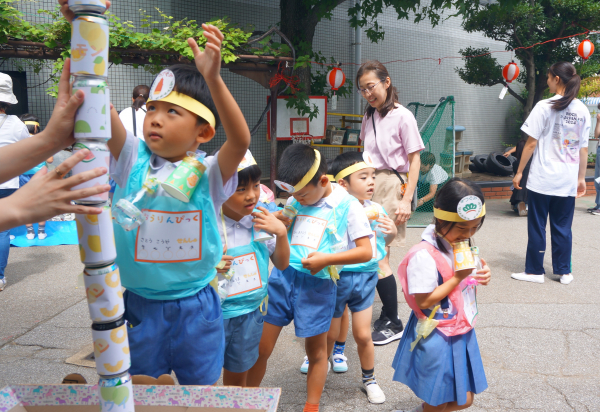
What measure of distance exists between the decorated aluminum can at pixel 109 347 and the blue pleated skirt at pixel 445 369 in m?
1.42

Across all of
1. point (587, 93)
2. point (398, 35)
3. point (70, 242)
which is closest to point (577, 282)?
point (70, 242)

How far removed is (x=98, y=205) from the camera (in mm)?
957

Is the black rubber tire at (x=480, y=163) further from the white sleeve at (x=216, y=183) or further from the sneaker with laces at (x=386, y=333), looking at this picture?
the white sleeve at (x=216, y=183)

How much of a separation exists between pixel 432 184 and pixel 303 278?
4.68 m

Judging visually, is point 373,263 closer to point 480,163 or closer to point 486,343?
point 486,343

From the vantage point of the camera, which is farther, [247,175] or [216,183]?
[247,175]

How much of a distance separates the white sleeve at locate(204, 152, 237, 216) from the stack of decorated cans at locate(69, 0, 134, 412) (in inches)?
26.1

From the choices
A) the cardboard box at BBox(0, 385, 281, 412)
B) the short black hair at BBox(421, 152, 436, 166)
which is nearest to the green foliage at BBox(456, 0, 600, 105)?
the short black hair at BBox(421, 152, 436, 166)

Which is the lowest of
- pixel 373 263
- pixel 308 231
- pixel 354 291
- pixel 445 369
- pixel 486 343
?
pixel 486 343

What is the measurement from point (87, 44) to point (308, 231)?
62.6 inches

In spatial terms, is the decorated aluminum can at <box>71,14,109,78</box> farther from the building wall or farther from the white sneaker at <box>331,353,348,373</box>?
the building wall

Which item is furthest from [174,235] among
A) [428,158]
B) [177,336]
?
[428,158]

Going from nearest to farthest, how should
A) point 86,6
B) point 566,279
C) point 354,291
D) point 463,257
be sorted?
→ 1. point 86,6
2. point 463,257
3. point 354,291
4. point 566,279

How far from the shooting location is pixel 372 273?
9.36ft
